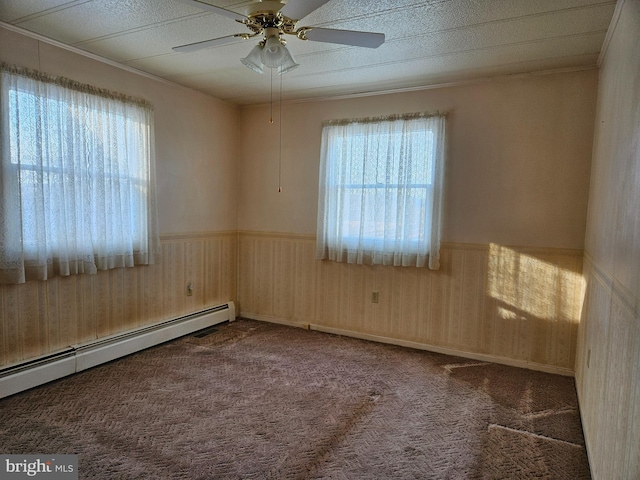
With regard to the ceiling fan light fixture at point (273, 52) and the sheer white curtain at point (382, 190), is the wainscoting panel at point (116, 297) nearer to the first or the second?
the sheer white curtain at point (382, 190)

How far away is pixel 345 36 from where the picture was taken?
2098mm

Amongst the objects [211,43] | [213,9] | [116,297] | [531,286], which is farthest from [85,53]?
[531,286]

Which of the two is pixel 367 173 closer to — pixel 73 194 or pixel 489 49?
pixel 489 49

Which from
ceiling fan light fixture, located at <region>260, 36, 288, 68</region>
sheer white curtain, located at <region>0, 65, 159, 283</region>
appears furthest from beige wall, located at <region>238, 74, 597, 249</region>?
sheer white curtain, located at <region>0, 65, 159, 283</region>

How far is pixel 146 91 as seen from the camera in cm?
350

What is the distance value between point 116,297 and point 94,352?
0.47 meters

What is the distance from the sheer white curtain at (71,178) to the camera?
2.58m

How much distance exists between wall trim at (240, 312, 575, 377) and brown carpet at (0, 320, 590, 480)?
3.4 inches

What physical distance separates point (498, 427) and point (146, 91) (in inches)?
144

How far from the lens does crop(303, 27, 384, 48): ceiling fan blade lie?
2.06 m

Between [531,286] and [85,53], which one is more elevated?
[85,53]

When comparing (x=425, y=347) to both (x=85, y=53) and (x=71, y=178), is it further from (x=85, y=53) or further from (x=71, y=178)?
(x=85, y=53)

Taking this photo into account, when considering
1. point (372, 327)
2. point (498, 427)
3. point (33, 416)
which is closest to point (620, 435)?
point (498, 427)

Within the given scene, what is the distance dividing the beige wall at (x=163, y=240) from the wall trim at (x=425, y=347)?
66cm
